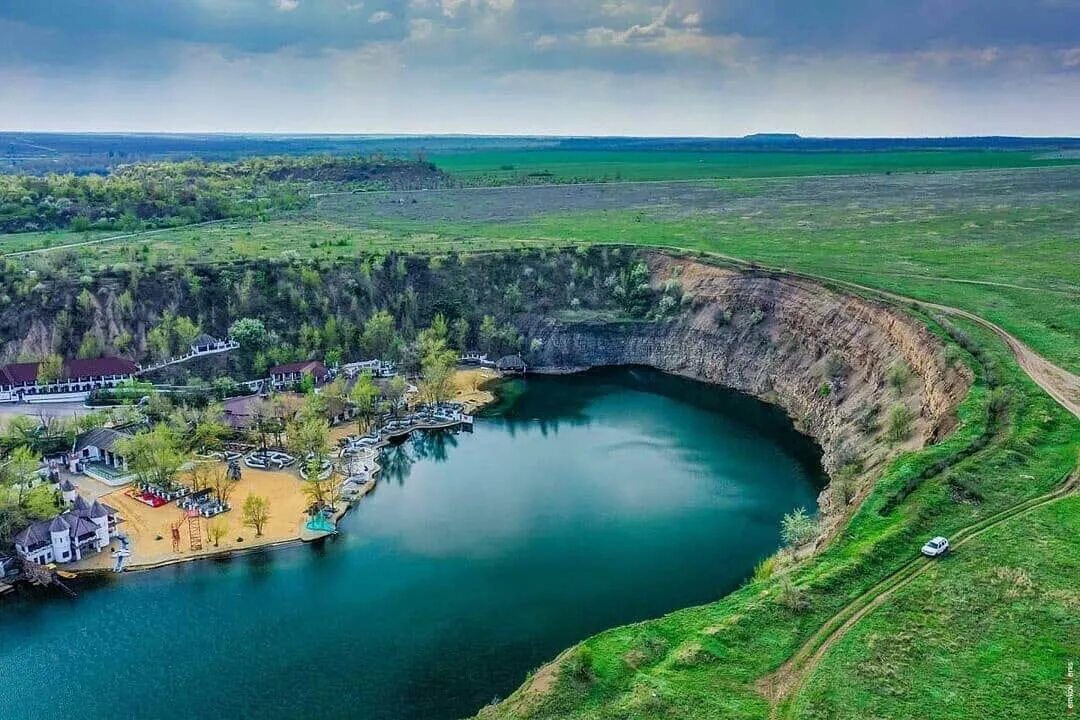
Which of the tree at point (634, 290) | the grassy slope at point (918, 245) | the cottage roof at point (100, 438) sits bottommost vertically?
the cottage roof at point (100, 438)

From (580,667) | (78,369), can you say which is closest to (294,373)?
(78,369)

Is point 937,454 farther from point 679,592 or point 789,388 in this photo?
point 789,388

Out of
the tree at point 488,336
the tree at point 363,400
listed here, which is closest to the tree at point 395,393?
the tree at point 363,400

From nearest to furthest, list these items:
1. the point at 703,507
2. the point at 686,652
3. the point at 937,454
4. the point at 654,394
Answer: the point at 686,652, the point at 937,454, the point at 703,507, the point at 654,394

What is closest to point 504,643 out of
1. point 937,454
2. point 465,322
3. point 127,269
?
point 937,454

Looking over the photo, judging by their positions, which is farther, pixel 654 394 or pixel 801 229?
pixel 801 229

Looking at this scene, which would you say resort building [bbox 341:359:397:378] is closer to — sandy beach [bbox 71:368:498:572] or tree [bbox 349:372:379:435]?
tree [bbox 349:372:379:435]

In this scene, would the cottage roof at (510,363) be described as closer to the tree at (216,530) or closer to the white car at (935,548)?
the tree at (216,530)
